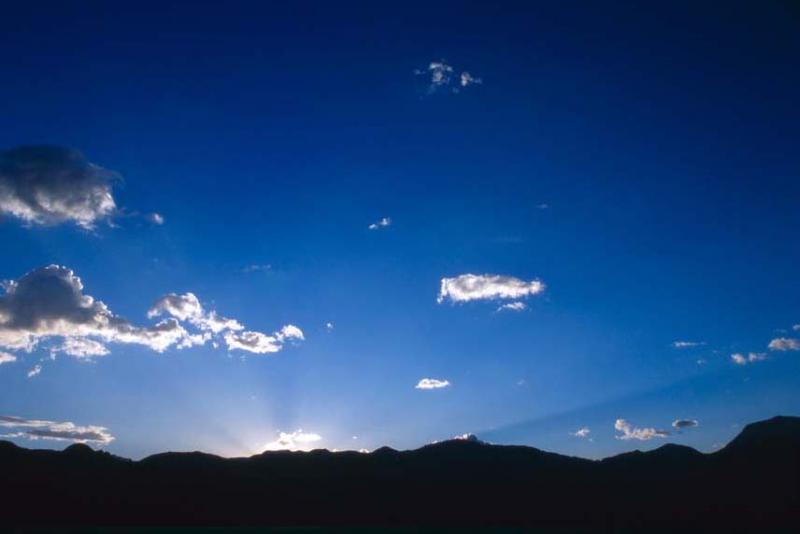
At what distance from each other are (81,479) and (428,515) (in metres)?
57.6

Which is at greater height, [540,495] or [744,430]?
[744,430]

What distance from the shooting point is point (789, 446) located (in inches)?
4267

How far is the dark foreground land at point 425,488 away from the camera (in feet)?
282

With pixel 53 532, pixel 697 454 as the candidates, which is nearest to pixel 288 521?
pixel 53 532

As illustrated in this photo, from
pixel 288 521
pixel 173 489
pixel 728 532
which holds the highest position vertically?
pixel 173 489

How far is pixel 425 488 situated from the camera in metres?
109

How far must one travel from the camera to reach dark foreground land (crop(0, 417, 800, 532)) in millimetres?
85812

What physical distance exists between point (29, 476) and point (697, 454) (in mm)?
125433

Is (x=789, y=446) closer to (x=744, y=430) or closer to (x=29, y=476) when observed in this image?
(x=744, y=430)

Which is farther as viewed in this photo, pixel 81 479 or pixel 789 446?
pixel 789 446

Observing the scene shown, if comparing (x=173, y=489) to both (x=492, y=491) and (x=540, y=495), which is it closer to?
(x=492, y=491)

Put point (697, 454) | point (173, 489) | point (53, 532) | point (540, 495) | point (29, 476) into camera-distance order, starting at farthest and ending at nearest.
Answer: point (697, 454) < point (540, 495) < point (173, 489) < point (29, 476) < point (53, 532)

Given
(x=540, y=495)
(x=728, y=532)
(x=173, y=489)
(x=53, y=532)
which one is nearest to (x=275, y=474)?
(x=173, y=489)

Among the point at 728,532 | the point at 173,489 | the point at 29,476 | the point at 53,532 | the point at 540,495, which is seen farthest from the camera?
the point at 540,495
